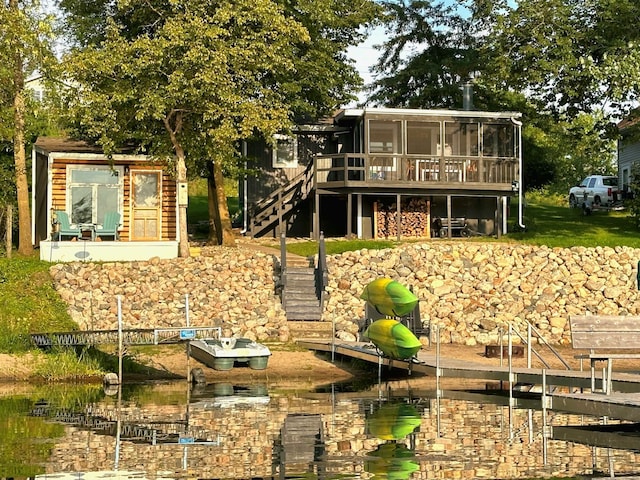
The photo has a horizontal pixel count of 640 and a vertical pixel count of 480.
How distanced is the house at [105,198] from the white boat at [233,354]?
31.7 feet

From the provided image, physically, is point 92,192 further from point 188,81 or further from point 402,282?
point 402,282

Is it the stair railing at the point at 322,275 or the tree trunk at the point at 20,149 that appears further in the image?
the tree trunk at the point at 20,149

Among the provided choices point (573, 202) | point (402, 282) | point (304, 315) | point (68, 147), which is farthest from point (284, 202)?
point (573, 202)

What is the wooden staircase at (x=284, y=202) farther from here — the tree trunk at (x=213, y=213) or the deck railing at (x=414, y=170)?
the tree trunk at (x=213, y=213)

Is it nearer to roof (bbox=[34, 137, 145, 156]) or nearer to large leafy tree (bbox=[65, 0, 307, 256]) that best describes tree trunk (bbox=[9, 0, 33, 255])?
large leafy tree (bbox=[65, 0, 307, 256])

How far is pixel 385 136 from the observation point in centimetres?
4028

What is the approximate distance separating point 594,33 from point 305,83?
9104 millimetres

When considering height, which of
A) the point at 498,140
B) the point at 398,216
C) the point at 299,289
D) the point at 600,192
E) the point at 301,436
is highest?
the point at 498,140

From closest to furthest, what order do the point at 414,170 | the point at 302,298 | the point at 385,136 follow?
the point at 302,298
the point at 414,170
the point at 385,136

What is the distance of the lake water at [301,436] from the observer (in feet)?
46.1

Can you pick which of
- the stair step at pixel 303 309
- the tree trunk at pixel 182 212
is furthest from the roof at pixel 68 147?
the stair step at pixel 303 309

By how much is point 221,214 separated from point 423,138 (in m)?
7.79

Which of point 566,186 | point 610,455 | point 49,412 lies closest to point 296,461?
point 610,455

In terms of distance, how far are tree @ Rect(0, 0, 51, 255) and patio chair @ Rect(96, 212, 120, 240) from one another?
2.05 meters
